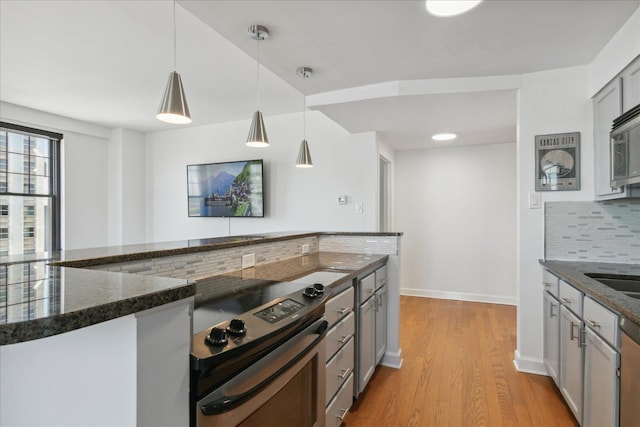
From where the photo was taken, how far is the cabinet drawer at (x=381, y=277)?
2471mm

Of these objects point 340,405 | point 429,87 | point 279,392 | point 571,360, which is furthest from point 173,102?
point 571,360

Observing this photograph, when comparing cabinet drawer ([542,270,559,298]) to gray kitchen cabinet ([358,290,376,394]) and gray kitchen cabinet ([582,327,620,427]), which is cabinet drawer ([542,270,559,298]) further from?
gray kitchen cabinet ([358,290,376,394])

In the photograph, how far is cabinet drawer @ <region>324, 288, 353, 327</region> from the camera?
1.60 m

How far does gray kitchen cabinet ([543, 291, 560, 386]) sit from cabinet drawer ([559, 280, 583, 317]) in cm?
13

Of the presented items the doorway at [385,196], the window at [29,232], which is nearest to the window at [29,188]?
the window at [29,232]

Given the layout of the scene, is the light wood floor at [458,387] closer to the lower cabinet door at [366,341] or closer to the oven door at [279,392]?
the lower cabinet door at [366,341]

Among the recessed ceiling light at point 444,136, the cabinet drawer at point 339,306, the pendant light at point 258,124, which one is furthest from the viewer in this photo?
the recessed ceiling light at point 444,136

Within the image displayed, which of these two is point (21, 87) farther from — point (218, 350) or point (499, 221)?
point (499, 221)

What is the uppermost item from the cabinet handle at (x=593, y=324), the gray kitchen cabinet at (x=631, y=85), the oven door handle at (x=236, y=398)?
the gray kitchen cabinet at (x=631, y=85)

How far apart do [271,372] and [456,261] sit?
4250 mm

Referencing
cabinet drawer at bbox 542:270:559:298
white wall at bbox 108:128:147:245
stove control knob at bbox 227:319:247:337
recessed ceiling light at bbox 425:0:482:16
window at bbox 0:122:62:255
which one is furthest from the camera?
white wall at bbox 108:128:147:245

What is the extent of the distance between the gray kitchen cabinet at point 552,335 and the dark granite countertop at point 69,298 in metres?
2.40

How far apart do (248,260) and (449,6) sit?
181cm

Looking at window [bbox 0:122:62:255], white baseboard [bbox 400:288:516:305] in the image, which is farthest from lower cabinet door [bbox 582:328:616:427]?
window [bbox 0:122:62:255]
